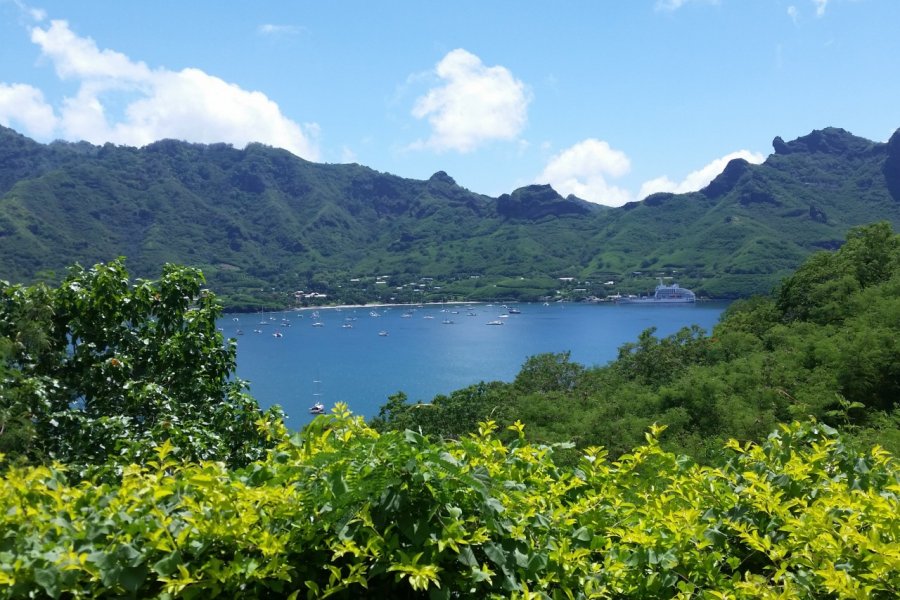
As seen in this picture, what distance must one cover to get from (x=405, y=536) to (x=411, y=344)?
9038 cm

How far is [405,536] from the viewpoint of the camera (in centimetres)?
210

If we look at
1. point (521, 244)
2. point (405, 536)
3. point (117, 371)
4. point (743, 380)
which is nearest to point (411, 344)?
point (743, 380)

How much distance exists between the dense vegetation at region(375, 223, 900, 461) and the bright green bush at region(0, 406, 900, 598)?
29.1ft

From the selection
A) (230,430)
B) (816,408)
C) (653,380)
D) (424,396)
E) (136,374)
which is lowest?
(424,396)

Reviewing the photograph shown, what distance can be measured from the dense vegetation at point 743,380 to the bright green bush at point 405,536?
8.88 m

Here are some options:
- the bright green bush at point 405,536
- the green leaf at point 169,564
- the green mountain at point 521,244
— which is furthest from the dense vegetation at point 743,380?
the green mountain at point 521,244

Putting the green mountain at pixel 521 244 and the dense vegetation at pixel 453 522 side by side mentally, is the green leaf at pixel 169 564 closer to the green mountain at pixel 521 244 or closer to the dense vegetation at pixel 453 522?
the dense vegetation at pixel 453 522

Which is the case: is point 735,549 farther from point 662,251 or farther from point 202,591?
point 662,251

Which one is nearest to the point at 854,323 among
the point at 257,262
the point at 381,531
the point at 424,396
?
the point at 381,531

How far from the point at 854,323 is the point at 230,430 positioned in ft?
69.0

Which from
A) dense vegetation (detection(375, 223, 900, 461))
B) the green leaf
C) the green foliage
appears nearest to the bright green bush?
the green leaf

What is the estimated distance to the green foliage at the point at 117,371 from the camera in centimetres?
533

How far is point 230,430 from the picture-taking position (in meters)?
6.33

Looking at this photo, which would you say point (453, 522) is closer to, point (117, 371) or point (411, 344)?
point (117, 371)
